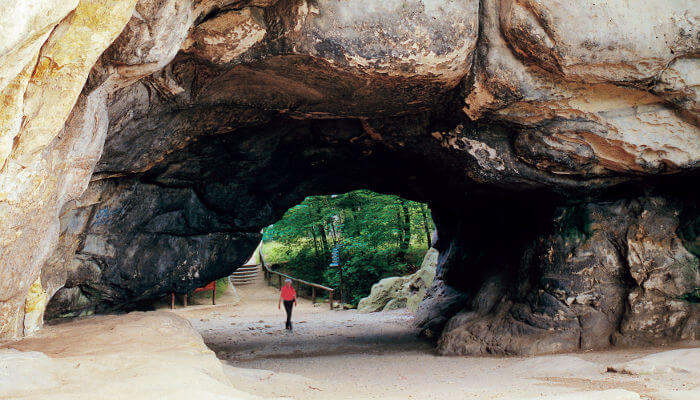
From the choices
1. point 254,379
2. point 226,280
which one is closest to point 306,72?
point 254,379

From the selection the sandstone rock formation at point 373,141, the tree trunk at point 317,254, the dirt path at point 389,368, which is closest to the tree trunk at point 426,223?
the tree trunk at point 317,254

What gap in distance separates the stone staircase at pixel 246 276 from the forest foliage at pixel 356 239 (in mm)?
1092

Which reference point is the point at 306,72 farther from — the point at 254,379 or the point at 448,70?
the point at 254,379

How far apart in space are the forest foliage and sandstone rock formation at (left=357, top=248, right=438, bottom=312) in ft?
9.03

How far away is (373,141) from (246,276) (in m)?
15.0

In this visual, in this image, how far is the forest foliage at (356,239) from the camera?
1942 centimetres

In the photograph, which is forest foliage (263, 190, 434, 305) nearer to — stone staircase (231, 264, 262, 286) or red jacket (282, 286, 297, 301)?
stone staircase (231, 264, 262, 286)

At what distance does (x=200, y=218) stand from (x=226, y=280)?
34.3 feet

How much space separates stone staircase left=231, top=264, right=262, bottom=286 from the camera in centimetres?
2255

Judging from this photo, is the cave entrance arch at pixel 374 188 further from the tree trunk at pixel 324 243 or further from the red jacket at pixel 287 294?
the tree trunk at pixel 324 243

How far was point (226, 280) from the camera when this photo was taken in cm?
2019

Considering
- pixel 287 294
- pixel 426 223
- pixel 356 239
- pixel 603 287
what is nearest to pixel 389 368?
pixel 603 287

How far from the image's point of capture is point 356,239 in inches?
784

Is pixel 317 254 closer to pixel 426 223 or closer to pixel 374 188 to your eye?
pixel 426 223
